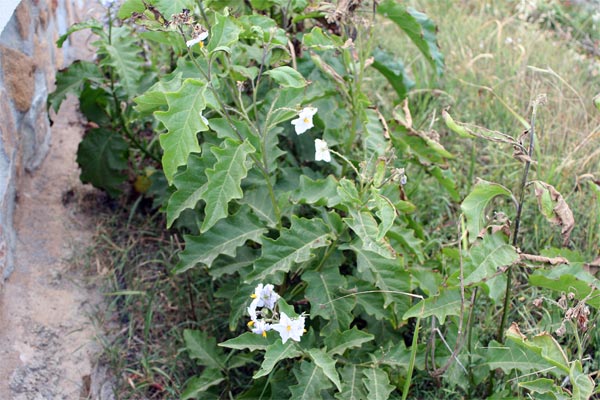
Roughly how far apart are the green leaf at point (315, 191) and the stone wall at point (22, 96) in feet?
3.15

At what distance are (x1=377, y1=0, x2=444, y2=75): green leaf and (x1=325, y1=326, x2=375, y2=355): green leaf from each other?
3.82 feet

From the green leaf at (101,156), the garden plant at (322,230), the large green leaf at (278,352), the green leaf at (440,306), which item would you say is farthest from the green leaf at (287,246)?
the green leaf at (101,156)

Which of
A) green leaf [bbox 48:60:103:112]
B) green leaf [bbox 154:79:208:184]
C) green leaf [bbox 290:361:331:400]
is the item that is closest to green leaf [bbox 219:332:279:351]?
green leaf [bbox 290:361:331:400]

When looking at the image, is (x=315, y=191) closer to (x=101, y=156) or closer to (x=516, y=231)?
(x=516, y=231)

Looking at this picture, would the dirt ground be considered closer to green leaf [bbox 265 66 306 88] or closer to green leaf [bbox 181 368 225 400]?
green leaf [bbox 181 368 225 400]

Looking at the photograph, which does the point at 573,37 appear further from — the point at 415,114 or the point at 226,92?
the point at 226,92

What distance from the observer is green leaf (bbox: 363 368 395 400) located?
209 centimetres

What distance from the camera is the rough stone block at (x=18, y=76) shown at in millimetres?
2584

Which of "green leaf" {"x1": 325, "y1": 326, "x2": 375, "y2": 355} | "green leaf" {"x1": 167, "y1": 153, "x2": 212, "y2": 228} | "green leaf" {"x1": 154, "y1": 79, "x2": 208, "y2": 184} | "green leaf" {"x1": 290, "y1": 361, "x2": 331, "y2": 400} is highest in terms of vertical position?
"green leaf" {"x1": 154, "y1": 79, "x2": 208, "y2": 184}

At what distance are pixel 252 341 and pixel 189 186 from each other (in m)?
0.49

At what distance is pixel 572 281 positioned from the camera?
208 centimetres

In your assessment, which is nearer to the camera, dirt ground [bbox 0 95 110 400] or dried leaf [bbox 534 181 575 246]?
dried leaf [bbox 534 181 575 246]

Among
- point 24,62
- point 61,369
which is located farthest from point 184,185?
point 24,62

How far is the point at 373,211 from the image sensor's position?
7.75 feet
